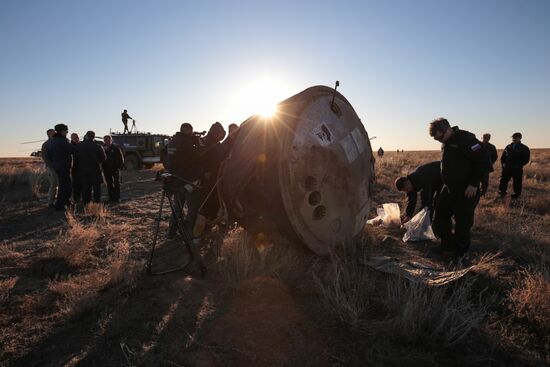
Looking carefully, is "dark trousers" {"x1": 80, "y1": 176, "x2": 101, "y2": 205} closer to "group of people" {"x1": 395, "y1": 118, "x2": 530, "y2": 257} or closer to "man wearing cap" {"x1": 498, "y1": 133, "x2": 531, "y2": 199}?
"group of people" {"x1": 395, "y1": 118, "x2": 530, "y2": 257}

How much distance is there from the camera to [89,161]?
9172 millimetres

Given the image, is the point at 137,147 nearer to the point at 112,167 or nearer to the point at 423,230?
the point at 112,167

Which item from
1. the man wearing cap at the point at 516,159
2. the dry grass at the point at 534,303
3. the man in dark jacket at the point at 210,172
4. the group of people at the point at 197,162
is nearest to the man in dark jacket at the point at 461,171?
the dry grass at the point at 534,303

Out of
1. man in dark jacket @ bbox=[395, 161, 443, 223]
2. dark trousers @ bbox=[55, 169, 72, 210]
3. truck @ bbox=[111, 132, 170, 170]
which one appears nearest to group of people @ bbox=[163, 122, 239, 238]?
man in dark jacket @ bbox=[395, 161, 443, 223]

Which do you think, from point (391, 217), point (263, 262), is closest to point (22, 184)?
point (263, 262)

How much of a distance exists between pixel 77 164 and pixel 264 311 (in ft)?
27.0

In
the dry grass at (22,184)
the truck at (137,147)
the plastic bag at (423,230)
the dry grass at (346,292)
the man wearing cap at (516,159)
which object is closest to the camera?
the dry grass at (346,292)

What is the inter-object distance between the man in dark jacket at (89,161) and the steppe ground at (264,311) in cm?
424

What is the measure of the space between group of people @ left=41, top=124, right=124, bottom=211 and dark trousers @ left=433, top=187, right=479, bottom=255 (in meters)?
7.92

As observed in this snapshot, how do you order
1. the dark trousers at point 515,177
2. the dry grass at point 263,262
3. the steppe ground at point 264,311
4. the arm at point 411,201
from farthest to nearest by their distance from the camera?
1. the dark trousers at point 515,177
2. the arm at point 411,201
3. the dry grass at point 263,262
4. the steppe ground at point 264,311

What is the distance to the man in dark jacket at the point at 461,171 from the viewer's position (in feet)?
15.2

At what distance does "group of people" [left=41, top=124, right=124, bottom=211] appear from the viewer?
8.50 m

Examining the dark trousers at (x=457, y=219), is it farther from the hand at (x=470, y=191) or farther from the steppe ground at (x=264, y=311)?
the steppe ground at (x=264, y=311)

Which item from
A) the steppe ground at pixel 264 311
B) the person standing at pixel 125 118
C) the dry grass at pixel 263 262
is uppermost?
the person standing at pixel 125 118
